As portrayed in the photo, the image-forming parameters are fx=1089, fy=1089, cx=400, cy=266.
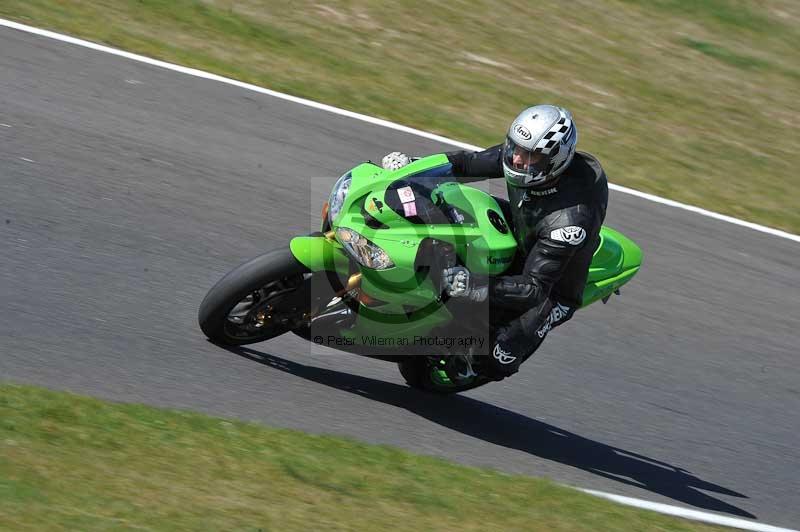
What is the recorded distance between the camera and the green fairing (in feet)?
17.7

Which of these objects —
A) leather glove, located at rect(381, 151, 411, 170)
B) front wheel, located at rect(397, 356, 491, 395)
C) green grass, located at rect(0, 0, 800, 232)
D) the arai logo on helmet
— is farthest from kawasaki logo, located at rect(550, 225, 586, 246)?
green grass, located at rect(0, 0, 800, 232)

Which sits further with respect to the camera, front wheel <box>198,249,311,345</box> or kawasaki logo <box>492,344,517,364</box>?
kawasaki logo <box>492,344,517,364</box>

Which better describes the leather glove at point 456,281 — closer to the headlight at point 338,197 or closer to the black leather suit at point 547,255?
the black leather suit at point 547,255

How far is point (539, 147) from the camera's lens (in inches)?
217

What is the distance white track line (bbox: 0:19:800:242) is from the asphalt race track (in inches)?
6.0

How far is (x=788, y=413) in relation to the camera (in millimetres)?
7383

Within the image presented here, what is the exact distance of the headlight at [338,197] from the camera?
18.1ft

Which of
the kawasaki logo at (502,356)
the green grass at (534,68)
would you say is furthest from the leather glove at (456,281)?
the green grass at (534,68)

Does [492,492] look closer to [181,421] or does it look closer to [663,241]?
[181,421]

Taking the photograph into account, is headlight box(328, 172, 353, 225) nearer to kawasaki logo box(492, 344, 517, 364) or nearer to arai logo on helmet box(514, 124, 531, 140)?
arai logo on helmet box(514, 124, 531, 140)

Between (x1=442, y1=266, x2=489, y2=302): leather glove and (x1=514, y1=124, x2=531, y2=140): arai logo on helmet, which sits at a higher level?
(x1=514, y1=124, x2=531, y2=140): arai logo on helmet

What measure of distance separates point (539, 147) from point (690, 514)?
84.9 inches

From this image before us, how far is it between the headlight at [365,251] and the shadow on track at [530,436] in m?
1.03

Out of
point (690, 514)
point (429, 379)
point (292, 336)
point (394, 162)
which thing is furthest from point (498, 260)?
point (690, 514)
